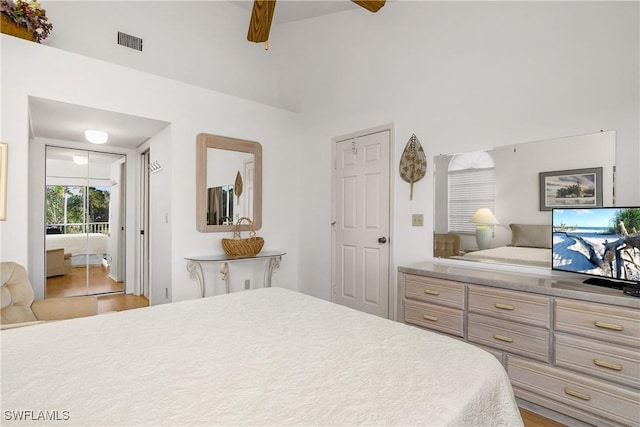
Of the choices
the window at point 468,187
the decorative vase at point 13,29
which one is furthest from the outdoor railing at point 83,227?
the window at point 468,187

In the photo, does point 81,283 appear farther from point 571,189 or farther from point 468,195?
point 571,189

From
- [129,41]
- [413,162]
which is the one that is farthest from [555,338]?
[129,41]

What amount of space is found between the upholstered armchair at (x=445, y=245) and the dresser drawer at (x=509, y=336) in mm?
698

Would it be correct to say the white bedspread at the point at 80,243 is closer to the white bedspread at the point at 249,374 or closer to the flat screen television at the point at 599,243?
the white bedspread at the point at 249,374

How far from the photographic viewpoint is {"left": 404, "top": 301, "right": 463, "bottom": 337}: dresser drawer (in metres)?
2.47

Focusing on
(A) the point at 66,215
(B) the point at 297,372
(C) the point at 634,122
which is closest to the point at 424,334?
(B) the point at 297,372

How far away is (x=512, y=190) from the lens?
258 cm

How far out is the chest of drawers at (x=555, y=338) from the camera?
1.79m

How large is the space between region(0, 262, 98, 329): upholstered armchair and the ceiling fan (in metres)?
2.13

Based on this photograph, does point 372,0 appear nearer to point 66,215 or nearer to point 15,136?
point 15,136

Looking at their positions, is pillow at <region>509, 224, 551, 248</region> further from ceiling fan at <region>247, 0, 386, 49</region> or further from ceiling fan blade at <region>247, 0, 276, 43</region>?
ceiling fan blade at <region>247, 0, 276, 43</region>

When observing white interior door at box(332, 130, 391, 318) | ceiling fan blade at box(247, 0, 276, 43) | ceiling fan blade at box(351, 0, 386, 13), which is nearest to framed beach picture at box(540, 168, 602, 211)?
white interior door at box(332, 130, 391, 318)

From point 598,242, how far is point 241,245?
9.97 feet

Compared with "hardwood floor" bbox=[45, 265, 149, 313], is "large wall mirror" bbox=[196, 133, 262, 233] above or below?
above
